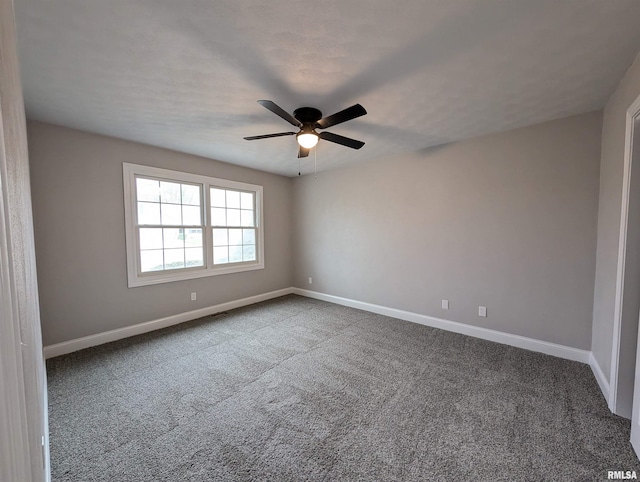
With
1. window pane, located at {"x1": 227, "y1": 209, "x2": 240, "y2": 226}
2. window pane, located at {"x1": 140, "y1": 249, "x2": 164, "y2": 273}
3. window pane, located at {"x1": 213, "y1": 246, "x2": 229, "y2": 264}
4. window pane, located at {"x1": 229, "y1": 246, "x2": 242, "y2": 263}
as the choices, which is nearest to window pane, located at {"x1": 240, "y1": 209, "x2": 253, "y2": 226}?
window pane, located at {"x1": 227, "y1": 209, "x2": 240, "y2": 226}

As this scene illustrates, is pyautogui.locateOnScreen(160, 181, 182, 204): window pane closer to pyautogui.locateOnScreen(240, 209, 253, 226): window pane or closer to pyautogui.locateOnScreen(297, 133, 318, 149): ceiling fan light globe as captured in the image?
pyautogui.locateOnScreen(240, 209, 253, 226): window pane

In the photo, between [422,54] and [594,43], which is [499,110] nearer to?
[594,43]

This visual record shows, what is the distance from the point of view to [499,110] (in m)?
2.56

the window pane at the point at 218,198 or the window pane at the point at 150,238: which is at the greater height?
the window pane at the point at 218,198

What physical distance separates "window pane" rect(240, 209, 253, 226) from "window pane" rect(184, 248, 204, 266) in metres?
0.93

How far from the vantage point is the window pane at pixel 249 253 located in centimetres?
485

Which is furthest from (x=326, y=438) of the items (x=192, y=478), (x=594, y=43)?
(x=594, y=43)

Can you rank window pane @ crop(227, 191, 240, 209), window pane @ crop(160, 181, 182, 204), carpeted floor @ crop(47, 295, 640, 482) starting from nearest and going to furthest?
carpeted floor @ crop(47, 295, 640, 482) → window pane @ crop(160, 181, 182, 204) → window pane @ crop(227, 191, 240, 209)

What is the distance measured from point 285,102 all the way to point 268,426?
2.59 meters

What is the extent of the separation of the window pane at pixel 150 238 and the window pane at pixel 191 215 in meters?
0.39

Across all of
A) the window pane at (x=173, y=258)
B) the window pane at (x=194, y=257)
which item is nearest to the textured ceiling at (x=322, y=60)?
the window pane at (x=173, y=258)

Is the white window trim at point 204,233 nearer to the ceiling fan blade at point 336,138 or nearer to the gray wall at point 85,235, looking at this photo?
the gray wall at point 85,235

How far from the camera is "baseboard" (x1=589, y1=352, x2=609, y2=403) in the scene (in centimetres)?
216

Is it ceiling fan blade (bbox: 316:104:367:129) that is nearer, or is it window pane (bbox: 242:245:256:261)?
ceiling fan blade (bbox: 316:104:367:129)
